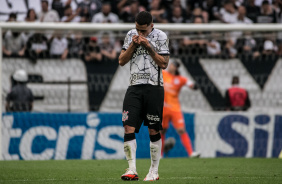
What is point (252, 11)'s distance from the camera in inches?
674

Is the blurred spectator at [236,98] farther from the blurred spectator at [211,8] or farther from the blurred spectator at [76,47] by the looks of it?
the blurred spectator at [76,47]

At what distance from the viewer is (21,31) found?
13898mm

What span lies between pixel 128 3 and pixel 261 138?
5660 mm

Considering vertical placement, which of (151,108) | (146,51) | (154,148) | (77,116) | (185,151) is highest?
(146,51)

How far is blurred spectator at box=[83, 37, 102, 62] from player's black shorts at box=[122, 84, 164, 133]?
7.85m

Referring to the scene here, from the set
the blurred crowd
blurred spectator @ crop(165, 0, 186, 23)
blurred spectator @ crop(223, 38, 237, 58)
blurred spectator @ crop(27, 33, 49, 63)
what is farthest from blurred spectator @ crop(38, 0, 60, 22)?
blurred spectator @ crop(223, 38, 237, 58)

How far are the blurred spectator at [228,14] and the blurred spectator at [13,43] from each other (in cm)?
599

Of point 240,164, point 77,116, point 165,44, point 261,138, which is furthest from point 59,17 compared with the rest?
point 165,44

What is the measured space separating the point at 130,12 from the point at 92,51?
2.11m

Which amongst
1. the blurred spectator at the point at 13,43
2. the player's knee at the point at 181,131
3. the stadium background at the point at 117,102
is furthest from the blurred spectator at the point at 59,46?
the player's knee at the point at 181,131

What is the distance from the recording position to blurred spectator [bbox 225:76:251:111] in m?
14.9

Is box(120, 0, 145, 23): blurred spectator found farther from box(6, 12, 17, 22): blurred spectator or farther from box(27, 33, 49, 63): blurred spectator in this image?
box(6, 12, 17, 22): blurred spectator

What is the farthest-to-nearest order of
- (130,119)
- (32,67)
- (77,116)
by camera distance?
(32,67)
(77,116)
(130,119)

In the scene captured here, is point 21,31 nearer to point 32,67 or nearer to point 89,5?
point 32,67
